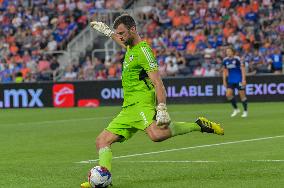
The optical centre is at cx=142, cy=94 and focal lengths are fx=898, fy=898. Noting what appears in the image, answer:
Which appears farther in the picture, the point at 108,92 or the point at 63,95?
the point at 63,95

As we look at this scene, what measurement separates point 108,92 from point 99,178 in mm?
24796

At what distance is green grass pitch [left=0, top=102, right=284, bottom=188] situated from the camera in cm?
1201

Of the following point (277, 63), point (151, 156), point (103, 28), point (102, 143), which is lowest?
point (151, 156)

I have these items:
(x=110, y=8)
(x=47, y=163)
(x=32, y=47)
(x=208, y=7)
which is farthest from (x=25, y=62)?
(x=47, y=163)

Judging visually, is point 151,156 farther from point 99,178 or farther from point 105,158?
point 99,178

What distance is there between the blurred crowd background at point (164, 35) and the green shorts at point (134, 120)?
23997 mm

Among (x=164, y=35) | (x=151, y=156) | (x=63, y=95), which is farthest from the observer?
(x=164, y=35)

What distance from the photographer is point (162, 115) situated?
11305mm

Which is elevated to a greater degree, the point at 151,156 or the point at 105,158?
the point at 105,158

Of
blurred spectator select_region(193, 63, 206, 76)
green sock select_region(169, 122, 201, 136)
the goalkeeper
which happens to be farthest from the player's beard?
blurred spectator select_region(193, 63, 206, 76)

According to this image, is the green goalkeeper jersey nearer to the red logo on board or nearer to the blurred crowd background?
the blurred crowd background

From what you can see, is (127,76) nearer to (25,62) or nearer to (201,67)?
(201,67)

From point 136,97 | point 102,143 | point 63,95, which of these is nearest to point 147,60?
point 136,97

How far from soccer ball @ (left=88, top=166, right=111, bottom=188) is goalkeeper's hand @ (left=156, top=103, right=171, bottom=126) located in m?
0.95
